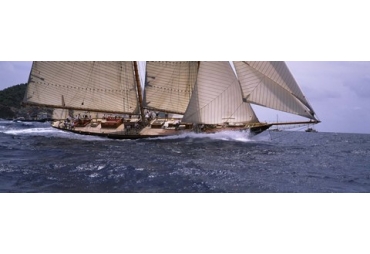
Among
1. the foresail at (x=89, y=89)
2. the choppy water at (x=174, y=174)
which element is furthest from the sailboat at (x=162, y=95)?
the choppy water at (x=174, y=174)

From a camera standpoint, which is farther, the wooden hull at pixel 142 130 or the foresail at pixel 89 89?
the foresail at pixel 89 89

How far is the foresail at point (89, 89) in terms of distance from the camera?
2128 cm

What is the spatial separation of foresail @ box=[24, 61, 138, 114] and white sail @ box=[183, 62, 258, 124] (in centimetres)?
521

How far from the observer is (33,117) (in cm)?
3928

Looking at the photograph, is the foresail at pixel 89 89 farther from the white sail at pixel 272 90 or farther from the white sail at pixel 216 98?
the white sail at pixel 272 90

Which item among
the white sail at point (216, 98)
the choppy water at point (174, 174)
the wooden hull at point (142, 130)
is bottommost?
the choppy water at point (174, 174)

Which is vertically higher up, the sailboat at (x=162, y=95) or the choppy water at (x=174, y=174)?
the sailboat at (x=162, y=95)

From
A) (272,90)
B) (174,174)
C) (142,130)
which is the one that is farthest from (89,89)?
(174,174)

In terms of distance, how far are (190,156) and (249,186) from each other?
521 cm

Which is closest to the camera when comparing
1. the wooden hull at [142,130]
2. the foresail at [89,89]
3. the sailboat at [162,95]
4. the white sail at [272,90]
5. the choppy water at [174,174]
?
the choppy water at [174,174]

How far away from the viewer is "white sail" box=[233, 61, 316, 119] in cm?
1619

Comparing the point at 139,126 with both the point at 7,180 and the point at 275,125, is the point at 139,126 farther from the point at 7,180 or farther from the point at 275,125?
the point at 7,180

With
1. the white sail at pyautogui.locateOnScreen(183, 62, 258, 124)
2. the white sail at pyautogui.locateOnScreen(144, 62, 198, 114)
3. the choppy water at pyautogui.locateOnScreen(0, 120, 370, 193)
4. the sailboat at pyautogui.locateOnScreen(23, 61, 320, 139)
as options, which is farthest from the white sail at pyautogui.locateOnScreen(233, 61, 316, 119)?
the white sail at pyautogui.locateOnScreen(144, 62, 198, 114)

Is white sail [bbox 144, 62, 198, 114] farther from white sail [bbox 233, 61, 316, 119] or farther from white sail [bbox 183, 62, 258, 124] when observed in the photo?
white sail [bbox 233, 61, 316, 119]
